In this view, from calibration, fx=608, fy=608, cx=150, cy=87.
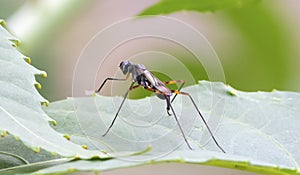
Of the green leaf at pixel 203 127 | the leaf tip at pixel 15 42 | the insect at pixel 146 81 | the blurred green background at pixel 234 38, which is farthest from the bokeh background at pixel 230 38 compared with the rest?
the leaf tip at pixel 15 42

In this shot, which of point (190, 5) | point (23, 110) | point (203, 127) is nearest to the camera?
point (23, 110)

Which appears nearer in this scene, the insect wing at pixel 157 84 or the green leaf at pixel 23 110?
the green leaf at pixel 23 110

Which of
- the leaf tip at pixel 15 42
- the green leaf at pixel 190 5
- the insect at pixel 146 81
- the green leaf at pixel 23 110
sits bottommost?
the green leaf at pixel 23 110

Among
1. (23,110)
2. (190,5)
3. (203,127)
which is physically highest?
(190,5)

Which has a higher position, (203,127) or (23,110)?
(203,127)

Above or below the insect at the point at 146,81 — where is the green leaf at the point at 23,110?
below

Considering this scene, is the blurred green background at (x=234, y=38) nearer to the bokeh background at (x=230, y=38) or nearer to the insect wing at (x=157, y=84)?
the bokeh background at (x=230, y=38)

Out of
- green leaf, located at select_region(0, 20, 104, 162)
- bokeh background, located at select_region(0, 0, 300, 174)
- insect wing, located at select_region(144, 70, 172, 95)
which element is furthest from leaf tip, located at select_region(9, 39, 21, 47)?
bokeh background, located at select_region(0, 0, 300, 174)

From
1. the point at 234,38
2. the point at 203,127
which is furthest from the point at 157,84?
the point at 234,38

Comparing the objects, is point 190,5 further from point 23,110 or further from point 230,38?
point 23,110
